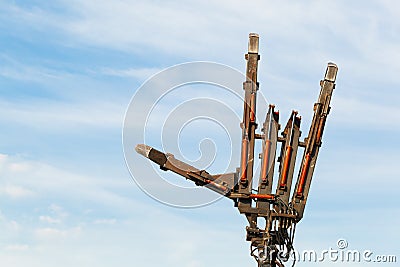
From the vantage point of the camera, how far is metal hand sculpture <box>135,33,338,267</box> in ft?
72.3

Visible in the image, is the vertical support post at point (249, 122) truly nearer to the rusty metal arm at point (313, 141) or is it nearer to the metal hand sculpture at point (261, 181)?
the metal hand sculpture at point (261, 181)

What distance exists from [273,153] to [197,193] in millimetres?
2590

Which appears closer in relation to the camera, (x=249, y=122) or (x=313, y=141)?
(x=249, y=122)

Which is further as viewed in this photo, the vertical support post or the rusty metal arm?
the rusty metal arm

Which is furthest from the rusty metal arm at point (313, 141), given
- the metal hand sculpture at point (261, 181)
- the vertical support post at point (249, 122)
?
the vertical support post at point (249, 122)

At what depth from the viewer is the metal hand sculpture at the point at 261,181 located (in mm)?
22047

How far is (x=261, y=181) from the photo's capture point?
22.3 m

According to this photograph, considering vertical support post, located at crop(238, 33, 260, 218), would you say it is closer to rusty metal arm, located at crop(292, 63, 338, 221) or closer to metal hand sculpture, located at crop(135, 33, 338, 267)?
metal hand sculpture, located at crop(135, 33, 338, 267)

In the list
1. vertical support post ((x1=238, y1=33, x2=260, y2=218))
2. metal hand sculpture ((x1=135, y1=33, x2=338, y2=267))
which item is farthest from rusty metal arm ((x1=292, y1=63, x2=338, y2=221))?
vertical support post ((x1=238, y1=33, x2=260, y2=218))

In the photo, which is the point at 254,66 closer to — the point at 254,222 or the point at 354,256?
the point at 254,222

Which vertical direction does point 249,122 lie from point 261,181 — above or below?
above

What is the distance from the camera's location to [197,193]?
22344 millimetres

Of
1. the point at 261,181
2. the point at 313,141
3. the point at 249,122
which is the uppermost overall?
the point at 313,141

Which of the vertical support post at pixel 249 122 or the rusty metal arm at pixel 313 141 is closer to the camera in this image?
the vertical support post at pixel 249 122
